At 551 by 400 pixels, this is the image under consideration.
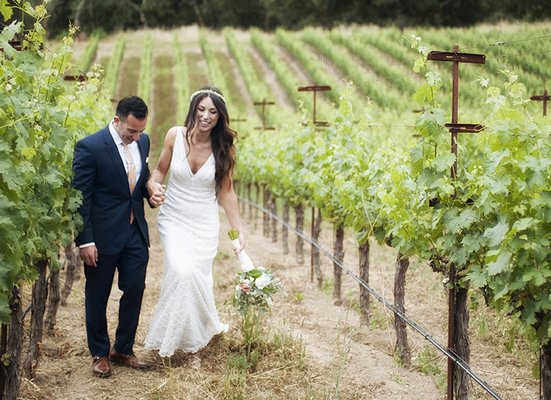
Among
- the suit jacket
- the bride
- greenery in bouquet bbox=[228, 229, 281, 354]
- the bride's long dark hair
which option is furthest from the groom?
greenery in bouquet bbox=[228, 229, 281, 354]

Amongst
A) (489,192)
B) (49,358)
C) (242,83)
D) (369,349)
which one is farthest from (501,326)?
(242,83)

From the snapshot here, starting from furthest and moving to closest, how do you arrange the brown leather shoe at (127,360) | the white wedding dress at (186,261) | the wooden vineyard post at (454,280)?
the brown leather shoe at (127,360)
the white wedding dress at (186,261)
the wooden vineyard post at (454,280)

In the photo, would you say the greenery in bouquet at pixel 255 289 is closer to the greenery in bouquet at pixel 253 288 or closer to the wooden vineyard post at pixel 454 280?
the greenery in bouquet at pixel 253 288

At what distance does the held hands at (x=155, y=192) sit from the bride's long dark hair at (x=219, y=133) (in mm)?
404

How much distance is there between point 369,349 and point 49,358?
257cm

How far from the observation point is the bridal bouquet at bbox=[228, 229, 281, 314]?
5.26m

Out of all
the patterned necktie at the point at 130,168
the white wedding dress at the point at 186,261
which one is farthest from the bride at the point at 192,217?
the patterned necktie at the point at 130,168

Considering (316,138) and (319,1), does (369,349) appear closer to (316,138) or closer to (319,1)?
(316,138)

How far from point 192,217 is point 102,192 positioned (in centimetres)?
69

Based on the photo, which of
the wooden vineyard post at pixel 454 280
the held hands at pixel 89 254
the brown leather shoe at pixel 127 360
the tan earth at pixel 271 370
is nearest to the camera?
the wooden vineyard post at pixel 454 280

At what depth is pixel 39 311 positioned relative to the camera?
5176 millimetres

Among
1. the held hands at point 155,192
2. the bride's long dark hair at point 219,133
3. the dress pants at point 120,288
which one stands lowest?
the dress pants at point 120,288

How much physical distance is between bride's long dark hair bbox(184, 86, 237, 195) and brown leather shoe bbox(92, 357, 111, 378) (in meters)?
1.48

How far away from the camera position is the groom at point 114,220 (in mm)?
5059
